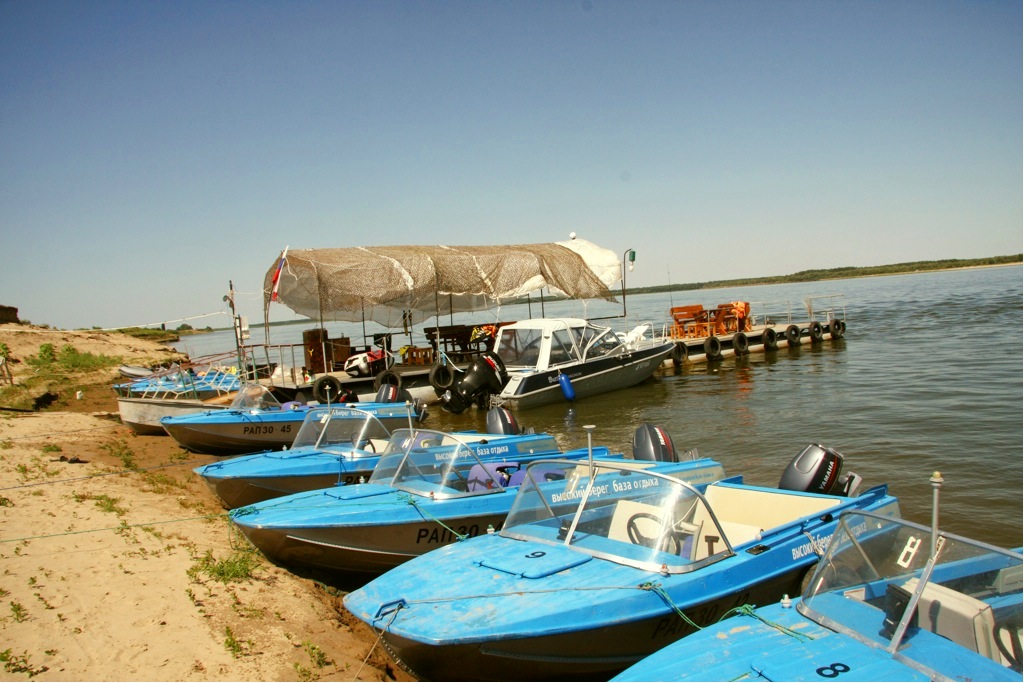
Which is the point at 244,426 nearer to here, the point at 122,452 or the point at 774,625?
the point at 122,452

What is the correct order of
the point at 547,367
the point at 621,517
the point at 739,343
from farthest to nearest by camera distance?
1. the point at 739,343
2. the point at 547,367
3. the point at 621,517

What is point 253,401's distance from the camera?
45.2 feet

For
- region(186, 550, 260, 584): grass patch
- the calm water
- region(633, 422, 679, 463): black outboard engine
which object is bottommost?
the calm water

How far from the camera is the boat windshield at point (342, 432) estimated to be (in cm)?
985

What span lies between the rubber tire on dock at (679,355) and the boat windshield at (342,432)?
18.2m

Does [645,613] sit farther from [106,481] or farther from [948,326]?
[948,326]

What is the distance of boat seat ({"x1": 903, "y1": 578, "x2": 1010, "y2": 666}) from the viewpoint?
349cm


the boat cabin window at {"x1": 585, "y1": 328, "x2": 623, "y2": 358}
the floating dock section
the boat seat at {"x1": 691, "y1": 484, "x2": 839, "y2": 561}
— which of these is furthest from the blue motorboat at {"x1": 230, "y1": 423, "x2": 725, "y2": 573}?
the floating dock section

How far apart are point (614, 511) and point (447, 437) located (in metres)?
2.77

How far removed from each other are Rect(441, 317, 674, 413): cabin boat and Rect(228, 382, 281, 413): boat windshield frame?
19.2 feet

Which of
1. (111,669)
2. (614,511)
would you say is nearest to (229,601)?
(111,669)

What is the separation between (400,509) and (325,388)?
11385mm

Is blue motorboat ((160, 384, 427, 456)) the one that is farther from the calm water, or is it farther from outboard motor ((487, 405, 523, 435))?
the calm water

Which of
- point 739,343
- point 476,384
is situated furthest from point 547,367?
point 739,343
